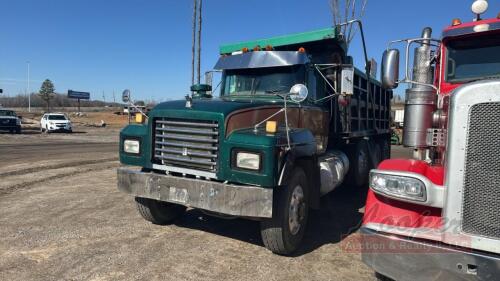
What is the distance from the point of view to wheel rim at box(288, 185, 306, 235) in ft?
15.3

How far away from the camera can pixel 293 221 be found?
4.72 metres

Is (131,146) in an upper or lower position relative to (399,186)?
upper

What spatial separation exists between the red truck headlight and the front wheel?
1204 mm

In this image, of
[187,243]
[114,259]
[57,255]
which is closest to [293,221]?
[187,243]

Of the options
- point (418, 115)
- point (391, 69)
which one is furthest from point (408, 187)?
point (391, 69)

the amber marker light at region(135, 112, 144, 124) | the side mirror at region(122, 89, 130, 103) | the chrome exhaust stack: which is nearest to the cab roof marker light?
the chrome exhaust stack

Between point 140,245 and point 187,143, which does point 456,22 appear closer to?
point 187,143

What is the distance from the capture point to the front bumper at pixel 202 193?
4172 mm

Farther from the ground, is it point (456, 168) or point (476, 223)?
point (456, 168)

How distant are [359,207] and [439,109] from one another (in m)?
3.38

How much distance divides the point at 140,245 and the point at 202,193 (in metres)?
1.12

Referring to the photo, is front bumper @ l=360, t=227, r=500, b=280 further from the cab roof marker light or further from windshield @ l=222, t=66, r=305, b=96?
the cab roof marker light

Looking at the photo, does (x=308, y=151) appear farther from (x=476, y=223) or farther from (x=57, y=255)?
(x=57, y=255)

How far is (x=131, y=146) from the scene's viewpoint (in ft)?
17.0
